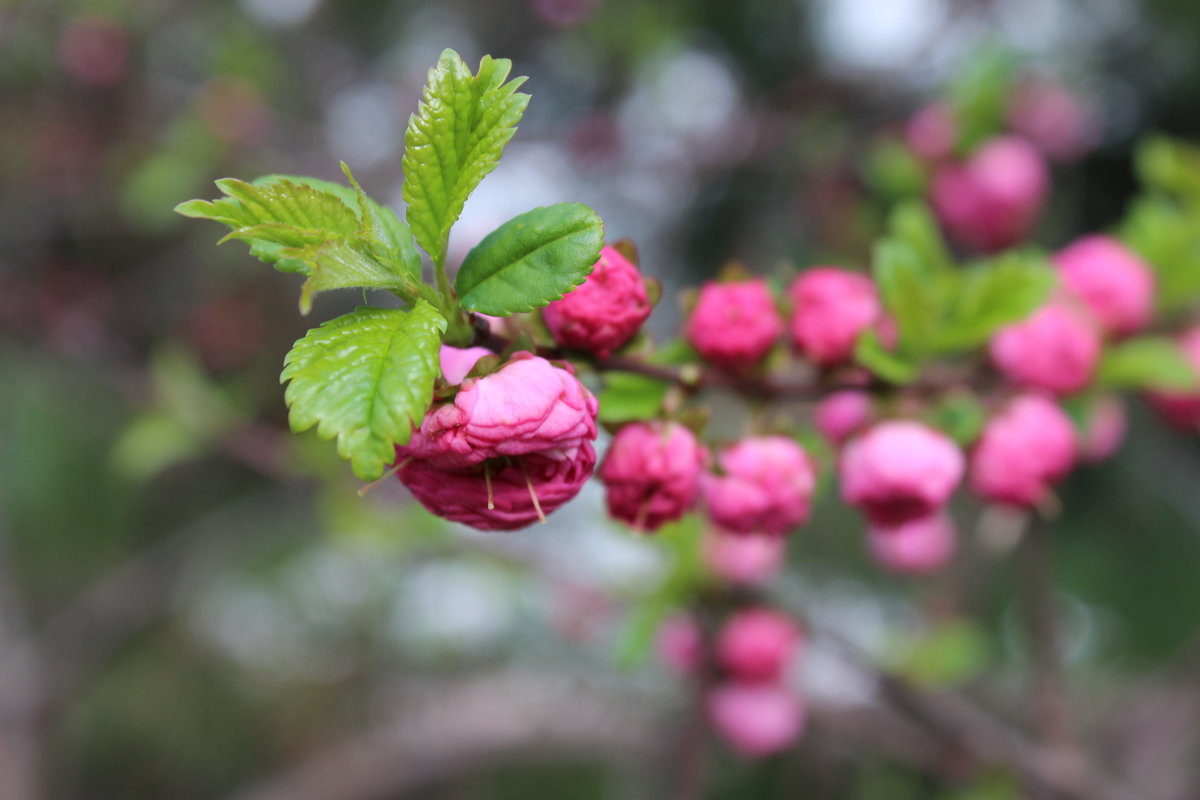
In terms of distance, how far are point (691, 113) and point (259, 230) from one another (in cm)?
255

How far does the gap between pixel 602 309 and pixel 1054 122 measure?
1951mm

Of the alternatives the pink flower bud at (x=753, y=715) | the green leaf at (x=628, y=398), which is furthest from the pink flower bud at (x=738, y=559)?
the green leaf at (x=628, y=398)

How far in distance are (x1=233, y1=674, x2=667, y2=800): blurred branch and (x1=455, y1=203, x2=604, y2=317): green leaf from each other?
1.77 m

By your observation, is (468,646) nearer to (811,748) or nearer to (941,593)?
(811,748)

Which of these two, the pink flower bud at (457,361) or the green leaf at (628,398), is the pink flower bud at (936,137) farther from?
the pink flower bud at (457,361)

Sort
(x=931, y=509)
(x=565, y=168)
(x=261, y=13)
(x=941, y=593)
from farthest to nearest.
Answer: (x=261, y=13), (x=565, y=168), (x=941, y=593), (x=931, y=509)

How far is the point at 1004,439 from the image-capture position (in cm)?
78

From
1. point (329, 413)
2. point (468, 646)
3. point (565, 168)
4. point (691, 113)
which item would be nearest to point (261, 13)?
point (565, 168)

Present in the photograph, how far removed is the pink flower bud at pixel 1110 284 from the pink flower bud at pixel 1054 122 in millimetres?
955

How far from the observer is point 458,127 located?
47cm

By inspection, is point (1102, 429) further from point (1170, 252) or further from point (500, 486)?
point (500, 486)

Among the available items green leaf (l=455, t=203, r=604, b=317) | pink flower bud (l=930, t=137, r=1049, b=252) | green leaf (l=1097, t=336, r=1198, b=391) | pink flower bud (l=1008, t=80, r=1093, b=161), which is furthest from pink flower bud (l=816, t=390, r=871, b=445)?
pink flower bud (l=1008, t=80, r=1093, b=161)

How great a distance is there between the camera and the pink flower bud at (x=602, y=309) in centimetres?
55

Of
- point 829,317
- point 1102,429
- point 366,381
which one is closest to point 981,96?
point 1102,429
